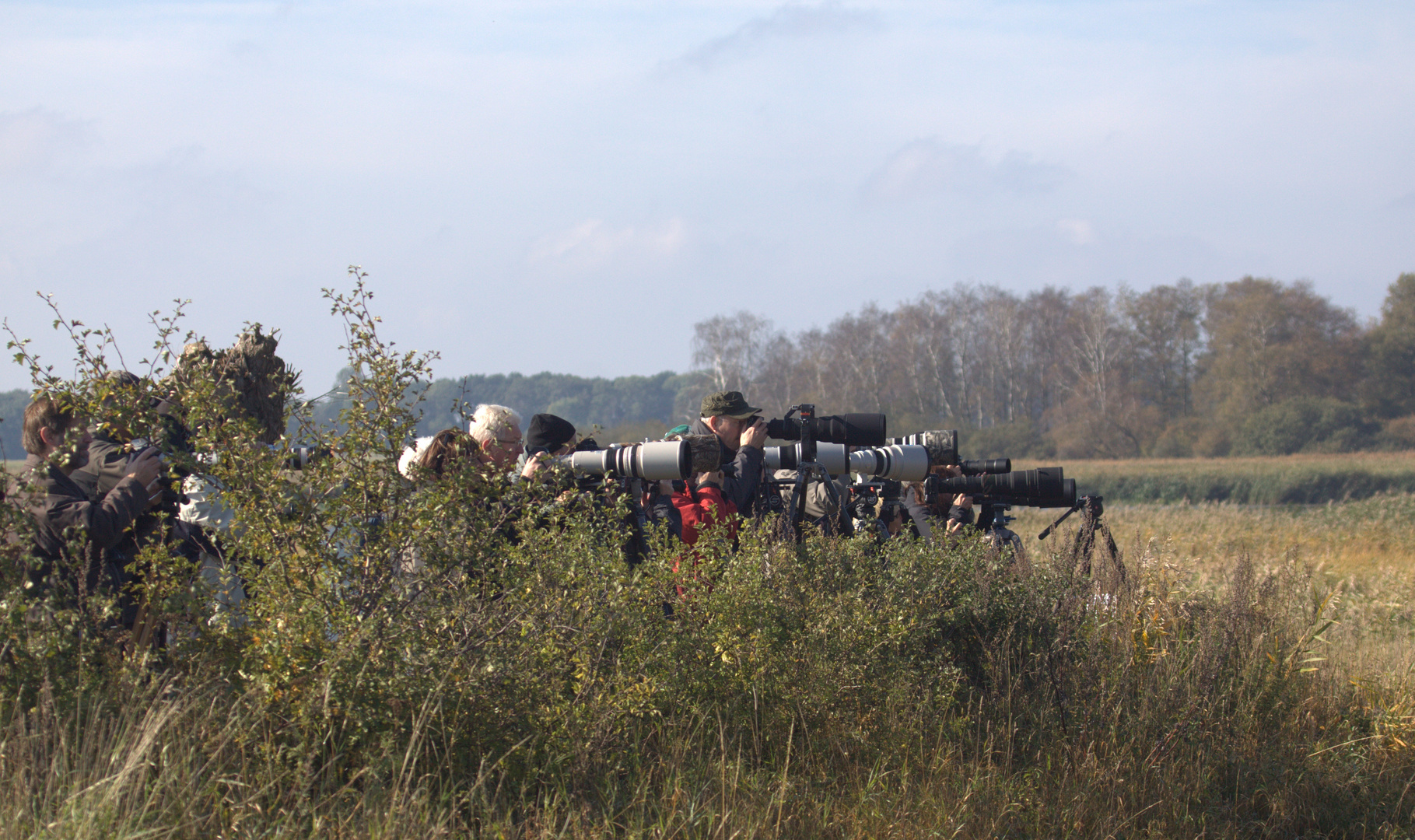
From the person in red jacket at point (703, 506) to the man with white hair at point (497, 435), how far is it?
863 mm

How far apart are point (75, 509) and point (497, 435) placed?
1383 millimetres

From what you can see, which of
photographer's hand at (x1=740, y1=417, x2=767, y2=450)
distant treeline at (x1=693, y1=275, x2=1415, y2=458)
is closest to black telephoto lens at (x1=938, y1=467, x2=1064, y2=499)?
photographer's hand at (x1=740, y1=417, x2=767, y2=450)

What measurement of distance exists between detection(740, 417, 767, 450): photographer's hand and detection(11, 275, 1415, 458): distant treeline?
46.2 meters

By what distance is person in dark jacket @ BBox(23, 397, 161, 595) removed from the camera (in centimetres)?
318

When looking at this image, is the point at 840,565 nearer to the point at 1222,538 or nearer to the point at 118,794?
the point at 118,794

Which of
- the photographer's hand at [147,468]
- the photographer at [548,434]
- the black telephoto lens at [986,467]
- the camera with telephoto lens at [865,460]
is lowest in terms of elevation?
the black telephoto lens at [986,467]

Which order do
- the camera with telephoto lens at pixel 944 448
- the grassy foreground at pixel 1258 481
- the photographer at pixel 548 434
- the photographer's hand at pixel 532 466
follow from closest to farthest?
the photographer's hand at pixel 532 466 → the photographer at pixel 548 434 → the camera with telephoto lens at pixel 944 448 → the grassy foreground at pixel 1258 481

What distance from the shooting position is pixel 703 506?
4.83 meters

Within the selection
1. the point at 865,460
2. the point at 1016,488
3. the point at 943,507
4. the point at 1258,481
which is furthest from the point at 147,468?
the point at 1258,481

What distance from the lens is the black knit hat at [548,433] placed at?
5.11 meters

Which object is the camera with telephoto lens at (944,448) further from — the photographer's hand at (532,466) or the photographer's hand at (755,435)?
the photographer's hand at (532,466)

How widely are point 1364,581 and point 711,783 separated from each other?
1017 centimetres

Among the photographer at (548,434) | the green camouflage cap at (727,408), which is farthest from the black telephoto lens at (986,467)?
the photographer at (548,434)

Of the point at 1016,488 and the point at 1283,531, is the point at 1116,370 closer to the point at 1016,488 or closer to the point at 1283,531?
the point at 1283,531
